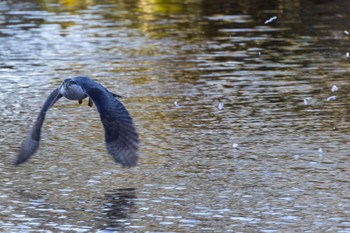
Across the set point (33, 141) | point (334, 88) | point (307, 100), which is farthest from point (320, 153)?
point (334, 88)

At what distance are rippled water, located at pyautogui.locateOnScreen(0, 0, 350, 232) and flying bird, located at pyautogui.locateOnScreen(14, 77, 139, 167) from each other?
43 cm

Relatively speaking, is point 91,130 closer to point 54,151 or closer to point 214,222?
point 54,151

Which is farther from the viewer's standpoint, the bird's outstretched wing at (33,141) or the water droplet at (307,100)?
the water droplet at (307,100)

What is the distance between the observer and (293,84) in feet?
57.4

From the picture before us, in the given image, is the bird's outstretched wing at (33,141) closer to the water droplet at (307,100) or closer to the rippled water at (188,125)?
Answer: the rippled water at (188,125)

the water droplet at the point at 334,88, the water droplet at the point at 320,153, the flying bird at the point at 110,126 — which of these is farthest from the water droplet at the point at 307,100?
the flying bird at the point at 110,126

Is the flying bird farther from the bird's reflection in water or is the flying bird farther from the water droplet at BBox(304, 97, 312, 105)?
the water droplet at BBox(304, 97, 312, 105)

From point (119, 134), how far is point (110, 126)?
0.38ft

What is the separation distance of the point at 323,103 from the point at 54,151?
4651mm

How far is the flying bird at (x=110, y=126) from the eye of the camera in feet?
34.2

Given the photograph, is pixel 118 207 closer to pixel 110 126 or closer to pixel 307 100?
pixel 110 126

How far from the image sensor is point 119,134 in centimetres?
1048

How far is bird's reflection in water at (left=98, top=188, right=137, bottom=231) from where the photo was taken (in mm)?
9742

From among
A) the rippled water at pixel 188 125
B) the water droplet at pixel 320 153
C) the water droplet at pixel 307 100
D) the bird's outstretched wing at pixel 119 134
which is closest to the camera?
the rippled water at pixel 188 125
